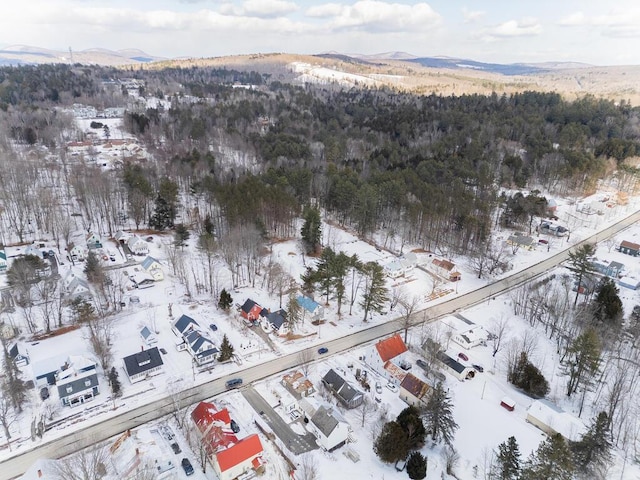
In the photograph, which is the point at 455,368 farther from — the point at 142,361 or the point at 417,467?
the point at 142,361

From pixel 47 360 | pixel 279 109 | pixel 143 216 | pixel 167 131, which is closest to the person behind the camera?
pixel 47 360

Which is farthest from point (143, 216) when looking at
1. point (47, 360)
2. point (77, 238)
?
point (47, 360)

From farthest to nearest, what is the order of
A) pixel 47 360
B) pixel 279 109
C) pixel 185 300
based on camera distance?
pixel 279 109
pixel 185 300
pixel 47 360

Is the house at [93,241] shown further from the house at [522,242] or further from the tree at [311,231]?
the house at [522,242]

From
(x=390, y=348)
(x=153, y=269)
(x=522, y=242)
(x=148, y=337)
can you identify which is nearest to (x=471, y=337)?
(x=390, y=348)

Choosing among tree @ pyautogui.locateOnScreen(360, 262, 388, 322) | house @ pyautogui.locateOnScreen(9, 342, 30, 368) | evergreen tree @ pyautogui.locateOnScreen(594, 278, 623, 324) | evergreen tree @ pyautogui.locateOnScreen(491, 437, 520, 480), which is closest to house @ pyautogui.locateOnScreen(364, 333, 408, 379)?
tree @ pyautogui.locateOnScreen(360, 262, 388, 322)

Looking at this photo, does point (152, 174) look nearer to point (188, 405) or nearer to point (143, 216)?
point (143, 216)

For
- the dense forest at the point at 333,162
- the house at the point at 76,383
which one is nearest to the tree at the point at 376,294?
the dense forest at the point at 333,162
